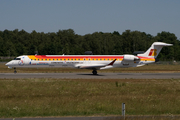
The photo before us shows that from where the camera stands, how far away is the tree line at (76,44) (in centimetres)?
9769

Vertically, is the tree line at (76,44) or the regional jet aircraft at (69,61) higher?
the tree line at (76,44)

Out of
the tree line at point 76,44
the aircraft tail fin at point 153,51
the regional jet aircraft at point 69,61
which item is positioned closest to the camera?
the regional jet aircraft at point 69,61

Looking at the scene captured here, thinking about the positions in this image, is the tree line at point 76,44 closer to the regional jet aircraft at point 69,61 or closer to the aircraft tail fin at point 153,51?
the regional jet aircraft at point 69,61

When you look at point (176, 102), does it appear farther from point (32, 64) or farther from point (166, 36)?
point (166, 36)

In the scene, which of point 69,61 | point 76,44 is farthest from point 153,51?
point 76,44

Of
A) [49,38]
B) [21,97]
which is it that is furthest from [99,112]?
[49,38]

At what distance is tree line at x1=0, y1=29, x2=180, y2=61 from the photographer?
97.7 meters

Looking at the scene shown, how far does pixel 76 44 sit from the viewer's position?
124000 mm

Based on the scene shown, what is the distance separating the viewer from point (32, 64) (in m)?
41.2

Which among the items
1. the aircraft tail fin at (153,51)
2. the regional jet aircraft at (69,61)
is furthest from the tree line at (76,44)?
the aircraft tail fin at (153,51)

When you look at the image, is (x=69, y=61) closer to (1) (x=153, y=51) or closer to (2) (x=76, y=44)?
(1) (x=153, y=51)

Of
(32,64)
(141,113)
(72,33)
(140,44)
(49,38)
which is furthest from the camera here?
(72,33)

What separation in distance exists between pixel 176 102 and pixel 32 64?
29190mm

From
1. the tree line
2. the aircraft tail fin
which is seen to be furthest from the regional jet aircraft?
the tree line
